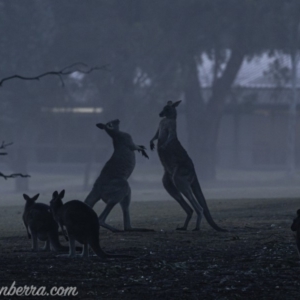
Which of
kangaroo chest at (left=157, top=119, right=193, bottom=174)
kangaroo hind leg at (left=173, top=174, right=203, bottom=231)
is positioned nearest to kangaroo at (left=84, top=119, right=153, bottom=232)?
kangaroo chest at (left=157, top=119, right=193, bottom=174)

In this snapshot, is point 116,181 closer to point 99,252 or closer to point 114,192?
point 114,192

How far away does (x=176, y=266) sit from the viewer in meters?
9.01

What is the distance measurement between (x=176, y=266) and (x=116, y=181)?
10.6ft

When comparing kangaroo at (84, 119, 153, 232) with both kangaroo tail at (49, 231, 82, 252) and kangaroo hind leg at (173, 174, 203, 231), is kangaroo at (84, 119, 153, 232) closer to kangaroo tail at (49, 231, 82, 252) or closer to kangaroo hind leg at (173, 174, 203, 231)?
kangaroo hind leg at (173, 174, 203, 231)

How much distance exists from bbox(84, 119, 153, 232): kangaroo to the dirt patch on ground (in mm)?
365

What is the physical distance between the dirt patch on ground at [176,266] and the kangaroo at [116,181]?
0.37m

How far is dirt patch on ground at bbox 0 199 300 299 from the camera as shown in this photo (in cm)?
791

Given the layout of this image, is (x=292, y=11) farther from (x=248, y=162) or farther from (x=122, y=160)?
(x=122, y=160)

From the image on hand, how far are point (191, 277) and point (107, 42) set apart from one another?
1258 inches

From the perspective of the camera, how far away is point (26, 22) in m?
38.9

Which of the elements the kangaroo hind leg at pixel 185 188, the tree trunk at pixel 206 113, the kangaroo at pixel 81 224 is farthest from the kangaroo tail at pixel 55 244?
the tree trunk at pixel 206 113

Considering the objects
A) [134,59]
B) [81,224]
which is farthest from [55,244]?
[134,59]

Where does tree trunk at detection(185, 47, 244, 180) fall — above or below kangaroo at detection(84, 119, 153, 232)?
above

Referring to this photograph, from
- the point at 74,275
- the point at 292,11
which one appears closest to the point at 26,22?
the point at 292,11
